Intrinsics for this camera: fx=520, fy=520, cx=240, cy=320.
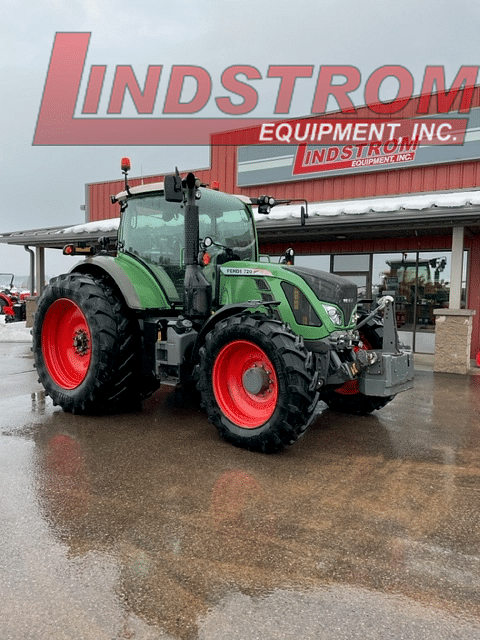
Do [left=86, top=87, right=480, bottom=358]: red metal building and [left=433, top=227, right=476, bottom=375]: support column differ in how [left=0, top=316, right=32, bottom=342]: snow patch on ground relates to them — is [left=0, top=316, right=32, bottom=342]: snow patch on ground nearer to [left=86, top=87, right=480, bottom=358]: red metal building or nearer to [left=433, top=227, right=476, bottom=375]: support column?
[left=86, top=87, right=480, bottom=358]: red metal building

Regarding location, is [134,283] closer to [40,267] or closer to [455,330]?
[455,330]

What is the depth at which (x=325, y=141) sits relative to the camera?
1235 centimetres

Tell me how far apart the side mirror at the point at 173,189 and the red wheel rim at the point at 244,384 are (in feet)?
4.41

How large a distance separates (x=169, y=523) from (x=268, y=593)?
32.7 inches

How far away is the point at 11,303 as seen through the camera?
19922 millimetres

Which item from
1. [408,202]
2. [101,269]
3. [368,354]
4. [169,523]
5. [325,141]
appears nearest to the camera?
[169,523]

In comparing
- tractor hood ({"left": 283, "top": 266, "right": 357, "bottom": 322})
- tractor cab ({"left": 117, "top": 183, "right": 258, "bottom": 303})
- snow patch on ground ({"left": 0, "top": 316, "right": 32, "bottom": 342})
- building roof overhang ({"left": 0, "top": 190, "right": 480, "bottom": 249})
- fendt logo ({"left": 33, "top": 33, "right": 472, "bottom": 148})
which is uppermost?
fendt logo ({"left": 33, "top": 33, "right": 472, "bottom": 148})

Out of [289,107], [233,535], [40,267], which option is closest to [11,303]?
[40,267]

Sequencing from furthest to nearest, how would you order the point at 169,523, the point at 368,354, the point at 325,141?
the point at 325,141
the point at 368,354
the point at 169,523

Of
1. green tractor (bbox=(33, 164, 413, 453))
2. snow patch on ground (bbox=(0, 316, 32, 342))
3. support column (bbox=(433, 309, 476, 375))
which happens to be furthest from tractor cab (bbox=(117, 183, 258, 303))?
snow patch on ground (bbox=(0, 316, 32, 342))

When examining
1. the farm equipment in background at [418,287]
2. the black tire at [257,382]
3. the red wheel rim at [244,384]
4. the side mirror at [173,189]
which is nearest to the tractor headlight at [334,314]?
the black tire at [257,382]

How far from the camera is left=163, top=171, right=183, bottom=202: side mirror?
175 inches

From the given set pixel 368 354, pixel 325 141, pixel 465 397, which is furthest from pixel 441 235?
pixel 368 354

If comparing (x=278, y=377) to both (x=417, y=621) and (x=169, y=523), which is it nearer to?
(x=169, y=523)
